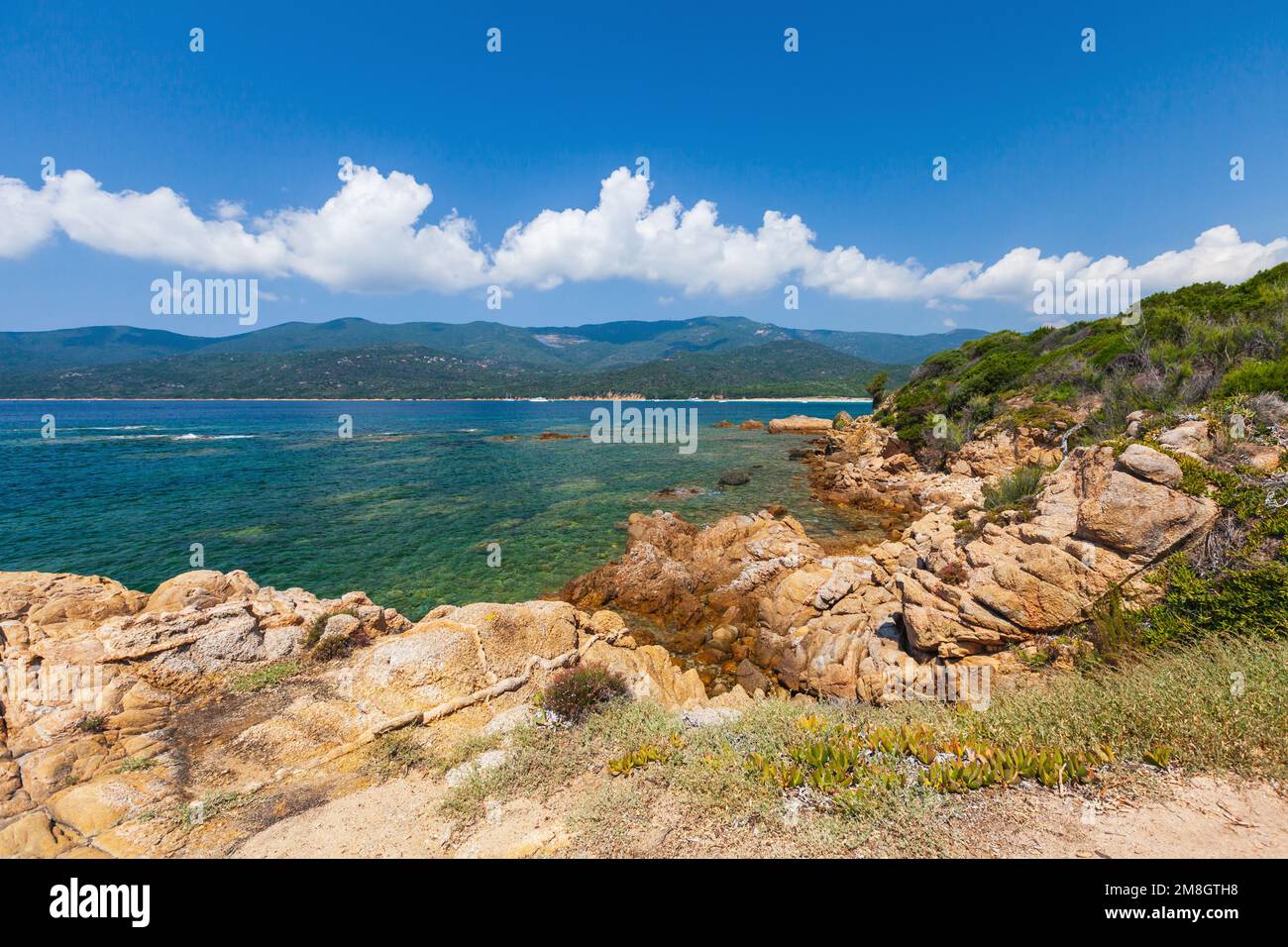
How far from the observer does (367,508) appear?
92.2 ft

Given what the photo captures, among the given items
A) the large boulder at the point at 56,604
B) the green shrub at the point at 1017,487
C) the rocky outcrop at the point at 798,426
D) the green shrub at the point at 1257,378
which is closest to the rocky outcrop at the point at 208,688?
the large boulder at the point at 56,604

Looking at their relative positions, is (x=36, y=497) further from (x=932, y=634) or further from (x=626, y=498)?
(x=932, y=634)

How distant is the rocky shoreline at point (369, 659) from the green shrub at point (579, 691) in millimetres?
472

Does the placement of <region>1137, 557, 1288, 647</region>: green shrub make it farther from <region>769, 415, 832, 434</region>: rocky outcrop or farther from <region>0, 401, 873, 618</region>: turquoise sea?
<region>769, 415, 832, 434</region>: rocky outcrop

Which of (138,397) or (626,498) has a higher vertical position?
(138,397)

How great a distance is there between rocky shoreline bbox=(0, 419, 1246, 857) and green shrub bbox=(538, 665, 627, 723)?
0.47m

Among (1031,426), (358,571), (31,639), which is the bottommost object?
(358,571)

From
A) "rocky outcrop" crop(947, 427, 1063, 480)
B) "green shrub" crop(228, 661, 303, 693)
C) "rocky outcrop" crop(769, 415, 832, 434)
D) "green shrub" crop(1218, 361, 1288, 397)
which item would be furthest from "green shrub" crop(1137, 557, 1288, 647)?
"rocky outcrop" crop(769, 415, 832, 434)

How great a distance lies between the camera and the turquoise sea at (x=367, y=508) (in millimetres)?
18547

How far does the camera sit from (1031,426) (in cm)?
2244

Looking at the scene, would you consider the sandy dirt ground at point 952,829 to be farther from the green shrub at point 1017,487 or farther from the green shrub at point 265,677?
the green shrub at point 1017,487

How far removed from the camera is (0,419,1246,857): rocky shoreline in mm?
6160
